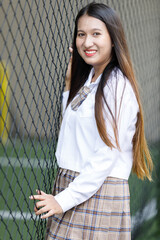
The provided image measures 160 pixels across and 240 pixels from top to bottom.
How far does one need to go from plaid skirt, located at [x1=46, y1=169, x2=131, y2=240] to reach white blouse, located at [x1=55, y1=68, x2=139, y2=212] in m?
0.05

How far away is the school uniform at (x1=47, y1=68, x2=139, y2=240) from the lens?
4.74ft

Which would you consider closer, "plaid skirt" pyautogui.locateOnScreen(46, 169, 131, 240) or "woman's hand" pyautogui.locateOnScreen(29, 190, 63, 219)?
"woman's hand" pyautogui.locateOnScreen(29, 190, 63, 219)

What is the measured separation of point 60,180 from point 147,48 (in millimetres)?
2583

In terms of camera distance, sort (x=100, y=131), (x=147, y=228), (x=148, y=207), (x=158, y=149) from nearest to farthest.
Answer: (x=100, y=131), (x=147, y=228), (x=148, y=207), (x=158, y=149)

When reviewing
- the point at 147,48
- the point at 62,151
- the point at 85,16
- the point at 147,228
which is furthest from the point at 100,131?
the point at 147,48

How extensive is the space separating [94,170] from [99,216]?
0.68 ft

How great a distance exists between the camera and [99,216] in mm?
1530

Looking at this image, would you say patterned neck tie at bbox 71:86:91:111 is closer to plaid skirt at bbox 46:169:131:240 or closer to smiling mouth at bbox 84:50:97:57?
smiling mouth at bbox 84:50:97:57

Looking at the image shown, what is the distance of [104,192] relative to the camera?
5.02 ft

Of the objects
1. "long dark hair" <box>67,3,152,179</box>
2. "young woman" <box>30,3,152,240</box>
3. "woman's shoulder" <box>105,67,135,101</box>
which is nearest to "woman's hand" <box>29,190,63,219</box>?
"young woman" <box>30,3,152,240</box>

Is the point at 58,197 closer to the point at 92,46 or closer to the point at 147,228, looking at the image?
the point at 92,46

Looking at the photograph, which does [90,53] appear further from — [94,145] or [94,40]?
[94,145]

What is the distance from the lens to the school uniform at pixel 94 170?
4.74 feet

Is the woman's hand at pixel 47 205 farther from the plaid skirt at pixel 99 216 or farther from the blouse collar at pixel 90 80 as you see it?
the blouse collar at pixel 90 80
